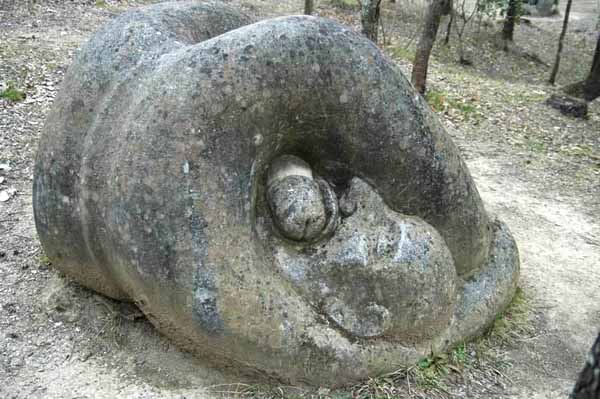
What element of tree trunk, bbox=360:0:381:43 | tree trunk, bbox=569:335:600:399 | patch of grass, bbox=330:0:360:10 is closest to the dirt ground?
tree trunk, bbox=360:0:381:43

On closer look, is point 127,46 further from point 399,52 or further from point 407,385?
point 399,52

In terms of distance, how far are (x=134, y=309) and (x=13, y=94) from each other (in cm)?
297

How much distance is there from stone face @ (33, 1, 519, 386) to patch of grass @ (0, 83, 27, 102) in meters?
2.60

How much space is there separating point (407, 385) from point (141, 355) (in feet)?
3.63

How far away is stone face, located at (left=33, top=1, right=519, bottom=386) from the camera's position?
217 centimetres

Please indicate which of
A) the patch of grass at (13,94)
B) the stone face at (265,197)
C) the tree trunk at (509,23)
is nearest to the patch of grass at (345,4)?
the tree trunk at (509,23)

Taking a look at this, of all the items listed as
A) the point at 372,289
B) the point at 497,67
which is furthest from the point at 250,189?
the point at 497,67

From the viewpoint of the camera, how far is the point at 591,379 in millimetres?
1361

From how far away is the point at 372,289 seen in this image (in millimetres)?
2404

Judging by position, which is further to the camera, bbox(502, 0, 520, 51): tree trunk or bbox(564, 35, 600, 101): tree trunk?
bbox(502, 0, 520, 51): tree trunk

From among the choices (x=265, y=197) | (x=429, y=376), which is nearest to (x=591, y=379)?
(x=429, y=376)

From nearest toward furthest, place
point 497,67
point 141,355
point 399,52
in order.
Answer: point 141,355 < point 399,52 < point 497,67

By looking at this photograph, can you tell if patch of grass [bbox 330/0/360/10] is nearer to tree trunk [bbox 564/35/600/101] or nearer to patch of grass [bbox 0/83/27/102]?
tree trunk [bbox 564/35/600/101]

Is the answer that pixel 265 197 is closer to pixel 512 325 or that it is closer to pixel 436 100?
pixel 512 325
